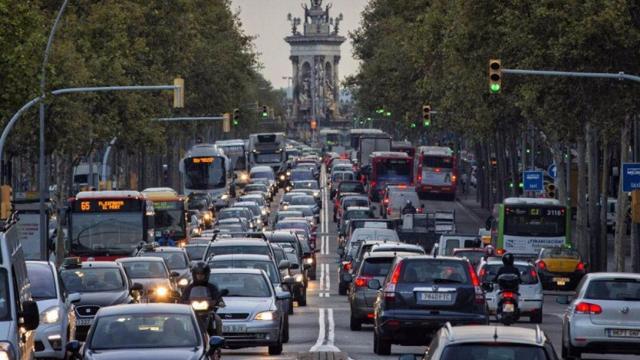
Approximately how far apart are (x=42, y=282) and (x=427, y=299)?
5.46 metres

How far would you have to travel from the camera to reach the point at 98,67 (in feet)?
229

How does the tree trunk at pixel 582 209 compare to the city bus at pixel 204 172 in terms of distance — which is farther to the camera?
the city bus at pixel 204 172

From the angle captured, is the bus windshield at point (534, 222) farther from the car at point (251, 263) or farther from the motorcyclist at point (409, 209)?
the car at point (251, 263)

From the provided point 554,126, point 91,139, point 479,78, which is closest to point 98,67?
point 91,139

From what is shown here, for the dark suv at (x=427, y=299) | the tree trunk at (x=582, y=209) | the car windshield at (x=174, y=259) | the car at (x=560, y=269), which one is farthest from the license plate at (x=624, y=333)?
the tree trunk at (x=582, y=209)

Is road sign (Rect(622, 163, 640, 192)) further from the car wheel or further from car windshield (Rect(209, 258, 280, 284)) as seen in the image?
car windshield (Rect(209, 258, 280, 284))

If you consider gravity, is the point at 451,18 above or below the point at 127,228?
above

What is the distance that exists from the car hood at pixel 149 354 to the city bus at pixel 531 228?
132 feet

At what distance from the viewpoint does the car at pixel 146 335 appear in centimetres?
1953

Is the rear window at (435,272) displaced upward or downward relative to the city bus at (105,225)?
upward

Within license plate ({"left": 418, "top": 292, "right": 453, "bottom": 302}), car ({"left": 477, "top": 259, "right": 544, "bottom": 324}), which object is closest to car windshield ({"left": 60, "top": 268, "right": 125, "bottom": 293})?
license plate ({"left": 418, "top": 292, "right": 453, "bottom": 302})

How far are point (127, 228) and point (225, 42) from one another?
237ft

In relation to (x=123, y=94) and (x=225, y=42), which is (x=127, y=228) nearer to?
(x=123, y=94)

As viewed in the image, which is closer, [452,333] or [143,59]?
[452,333]
